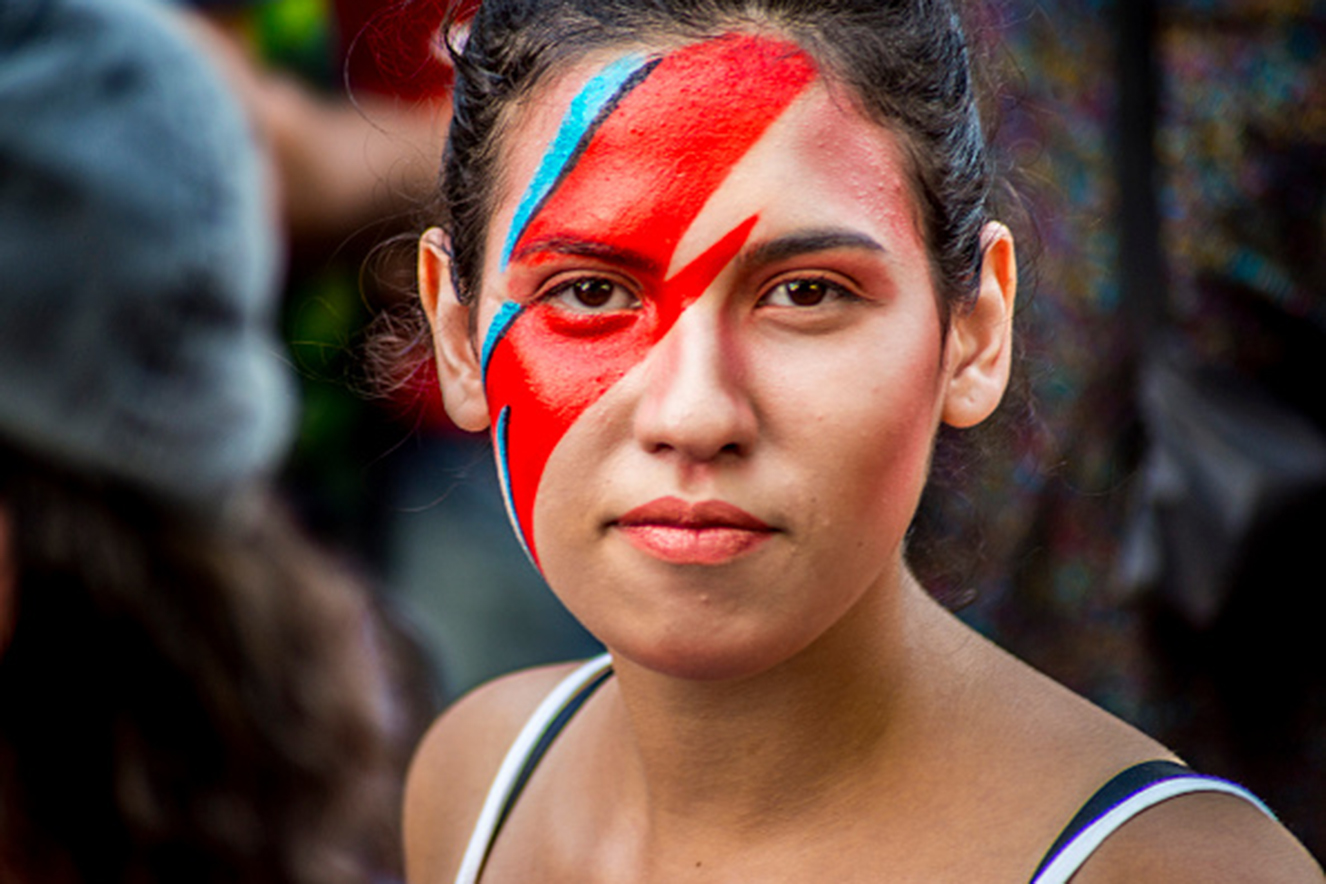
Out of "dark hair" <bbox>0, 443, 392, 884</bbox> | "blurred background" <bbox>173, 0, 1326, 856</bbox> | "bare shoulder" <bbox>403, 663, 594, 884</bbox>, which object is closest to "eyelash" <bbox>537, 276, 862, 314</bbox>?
"bare shoulder" <bbox>403, 663, 594, 884</bbox>

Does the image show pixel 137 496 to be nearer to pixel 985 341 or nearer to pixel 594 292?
pixel 594 292

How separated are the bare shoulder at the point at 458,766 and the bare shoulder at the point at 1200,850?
89 centimetres

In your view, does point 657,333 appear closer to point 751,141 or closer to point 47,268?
point 751,141

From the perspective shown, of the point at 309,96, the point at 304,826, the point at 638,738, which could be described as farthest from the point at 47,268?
the point at 309,96

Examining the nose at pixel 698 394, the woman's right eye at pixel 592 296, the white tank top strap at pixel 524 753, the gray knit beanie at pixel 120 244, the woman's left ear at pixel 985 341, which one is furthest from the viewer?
the gray knit beanie at pixel 120 244

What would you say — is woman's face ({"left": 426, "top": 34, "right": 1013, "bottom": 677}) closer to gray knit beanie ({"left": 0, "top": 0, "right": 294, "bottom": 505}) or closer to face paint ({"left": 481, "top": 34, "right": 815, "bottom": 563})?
face paint ({"left": 481, "top": 34, "right": 815, "bottom": 563})

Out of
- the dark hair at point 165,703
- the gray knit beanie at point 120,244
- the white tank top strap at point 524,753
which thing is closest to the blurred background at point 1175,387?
the gray knit beanie at point 120,244

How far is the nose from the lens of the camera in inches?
54.3

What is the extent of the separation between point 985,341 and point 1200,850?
1.88ft

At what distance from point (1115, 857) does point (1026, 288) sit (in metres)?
0.77

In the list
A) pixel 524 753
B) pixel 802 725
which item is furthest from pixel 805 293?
pixel 524 753

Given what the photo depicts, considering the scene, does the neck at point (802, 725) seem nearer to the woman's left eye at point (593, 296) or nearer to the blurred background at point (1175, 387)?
the woman's left eye at point (593, 296)

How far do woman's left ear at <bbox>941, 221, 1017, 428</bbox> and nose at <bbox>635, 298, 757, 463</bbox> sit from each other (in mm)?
300

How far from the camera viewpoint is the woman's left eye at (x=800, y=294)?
4.76 ft
